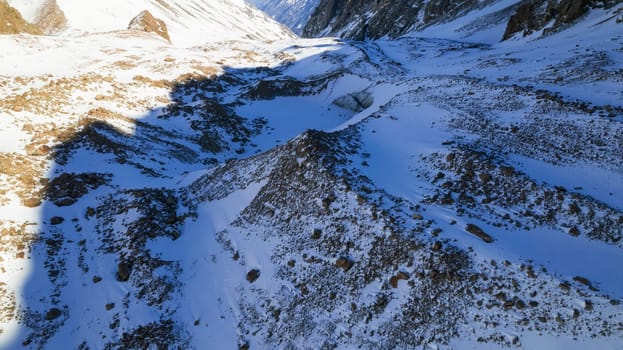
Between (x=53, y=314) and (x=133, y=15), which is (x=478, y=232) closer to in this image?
(x=53, y=314)

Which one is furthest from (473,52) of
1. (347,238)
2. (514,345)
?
(514,345)

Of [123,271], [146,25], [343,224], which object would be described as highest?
[146,25]

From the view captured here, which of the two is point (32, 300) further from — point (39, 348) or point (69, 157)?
point (69, 157)

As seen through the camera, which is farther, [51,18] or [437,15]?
[51,18]

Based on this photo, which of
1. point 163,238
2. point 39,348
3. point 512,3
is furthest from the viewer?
point 512,3

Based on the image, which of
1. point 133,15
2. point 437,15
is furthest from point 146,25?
point 437,15

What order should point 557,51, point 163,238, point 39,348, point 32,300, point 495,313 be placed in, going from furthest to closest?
point 557,51
point 163,238
point 32,300
point 39,348
point 495,313
